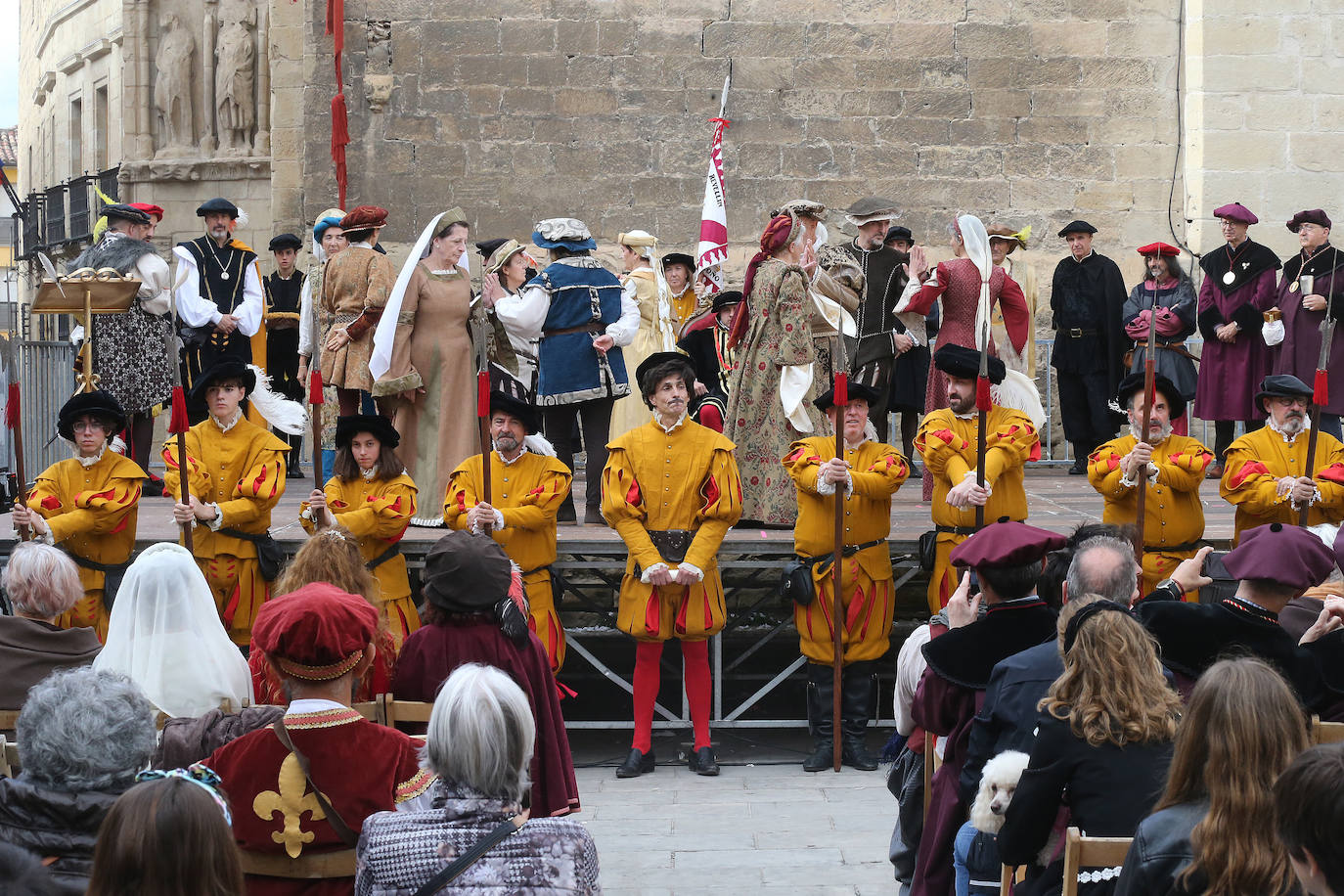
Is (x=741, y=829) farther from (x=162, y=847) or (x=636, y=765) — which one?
(x=162, y=847)

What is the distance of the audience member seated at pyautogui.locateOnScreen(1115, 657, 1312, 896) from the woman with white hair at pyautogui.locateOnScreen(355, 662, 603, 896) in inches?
42.3

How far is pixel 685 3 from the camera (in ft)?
44.1

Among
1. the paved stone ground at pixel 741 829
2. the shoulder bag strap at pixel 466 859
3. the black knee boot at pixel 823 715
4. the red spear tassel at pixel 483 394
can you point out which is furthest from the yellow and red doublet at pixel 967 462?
the shoulder bag strap at pixel 466 859

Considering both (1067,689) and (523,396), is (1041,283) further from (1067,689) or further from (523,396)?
(1067,689)

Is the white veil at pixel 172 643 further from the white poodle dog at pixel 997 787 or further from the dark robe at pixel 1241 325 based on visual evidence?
the dark robe at pixel 1241 325

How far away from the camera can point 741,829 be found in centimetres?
659

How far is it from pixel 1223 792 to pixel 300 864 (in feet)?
6.28

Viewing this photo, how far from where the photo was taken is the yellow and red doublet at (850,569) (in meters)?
7.67

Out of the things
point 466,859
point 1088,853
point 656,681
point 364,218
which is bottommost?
point 656,681

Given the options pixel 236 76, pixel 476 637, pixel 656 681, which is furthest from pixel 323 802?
pixel 236 76

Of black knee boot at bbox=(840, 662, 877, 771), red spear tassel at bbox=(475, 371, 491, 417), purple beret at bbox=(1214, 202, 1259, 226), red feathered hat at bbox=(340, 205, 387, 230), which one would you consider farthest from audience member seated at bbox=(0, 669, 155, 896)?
Result: purple beret at bbox=(1214, 202, 1259, 226)

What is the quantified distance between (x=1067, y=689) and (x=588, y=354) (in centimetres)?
547

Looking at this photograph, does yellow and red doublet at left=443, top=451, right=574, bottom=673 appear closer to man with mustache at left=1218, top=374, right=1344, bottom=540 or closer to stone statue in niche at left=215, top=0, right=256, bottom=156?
man with mustache at left=1218, top=374, right=1344, bottom=540

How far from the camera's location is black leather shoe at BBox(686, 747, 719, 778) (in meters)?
7.57
